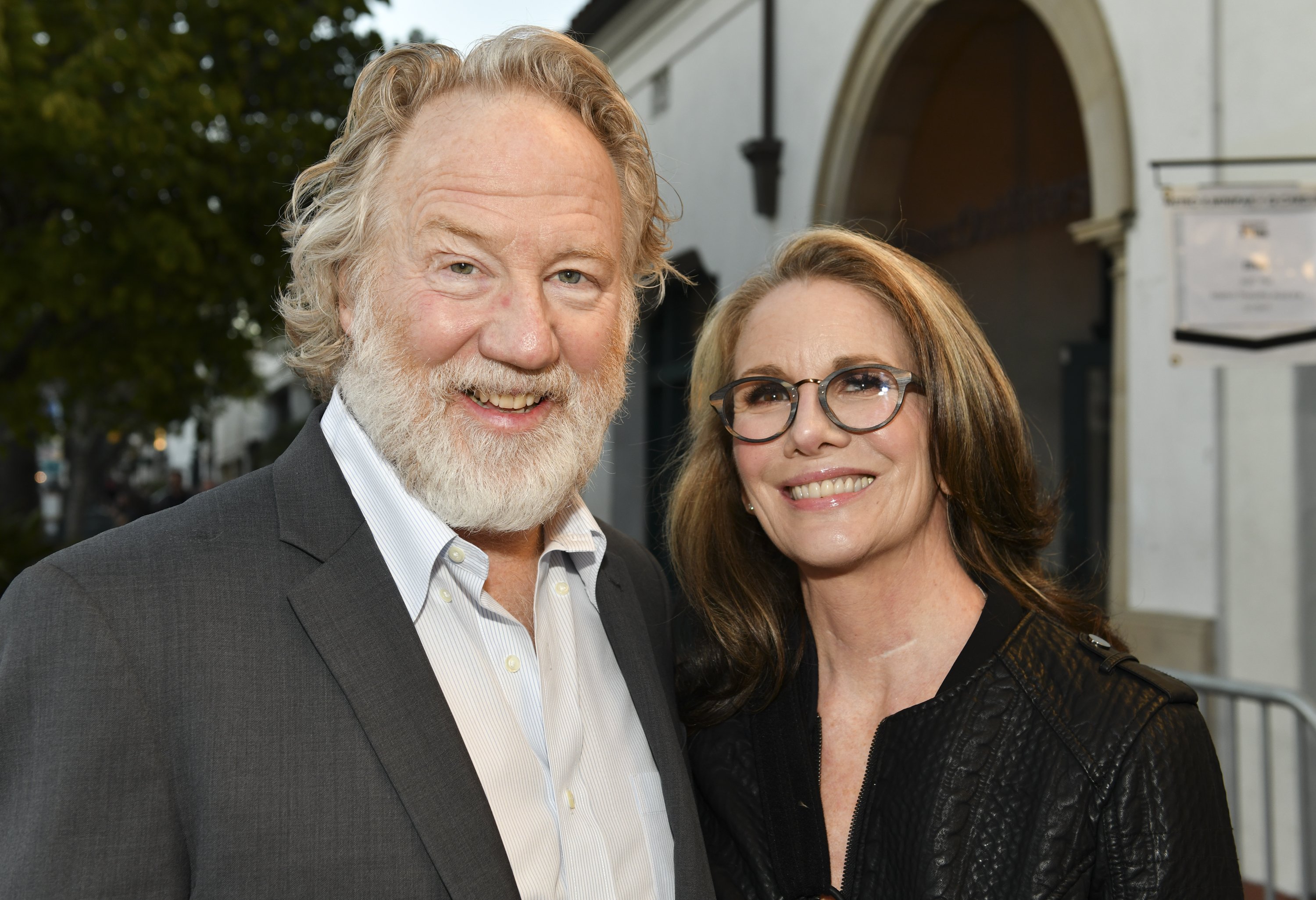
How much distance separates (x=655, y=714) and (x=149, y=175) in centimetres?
690

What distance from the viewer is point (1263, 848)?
4.96 meters

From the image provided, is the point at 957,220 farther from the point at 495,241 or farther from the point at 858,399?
the point at 495,241

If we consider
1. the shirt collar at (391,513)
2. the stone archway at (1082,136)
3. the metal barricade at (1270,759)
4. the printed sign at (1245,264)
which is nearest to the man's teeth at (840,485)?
the shirt collar at (391,513)

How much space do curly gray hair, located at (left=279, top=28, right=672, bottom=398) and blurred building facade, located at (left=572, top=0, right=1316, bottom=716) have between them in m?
0.72

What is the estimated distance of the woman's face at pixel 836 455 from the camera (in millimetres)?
2246

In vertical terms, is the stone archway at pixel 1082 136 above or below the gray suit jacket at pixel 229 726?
above

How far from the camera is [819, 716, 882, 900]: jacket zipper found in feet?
6.81

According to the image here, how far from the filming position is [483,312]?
6.53 ft

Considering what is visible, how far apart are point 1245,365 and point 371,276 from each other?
12.8 ft

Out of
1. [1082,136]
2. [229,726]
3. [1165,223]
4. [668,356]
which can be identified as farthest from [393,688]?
[668,356]

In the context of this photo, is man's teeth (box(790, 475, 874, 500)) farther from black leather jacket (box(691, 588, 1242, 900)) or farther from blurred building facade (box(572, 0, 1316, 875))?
blurred building facade (box(572, 0, 1316, 875))

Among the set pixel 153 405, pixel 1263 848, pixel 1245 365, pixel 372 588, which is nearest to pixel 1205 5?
pixel 1245 365

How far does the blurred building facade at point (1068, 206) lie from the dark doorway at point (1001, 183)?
20mm

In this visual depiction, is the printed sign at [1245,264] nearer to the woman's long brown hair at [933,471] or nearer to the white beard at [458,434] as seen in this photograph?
the woman's long brown hair at [933,471]
